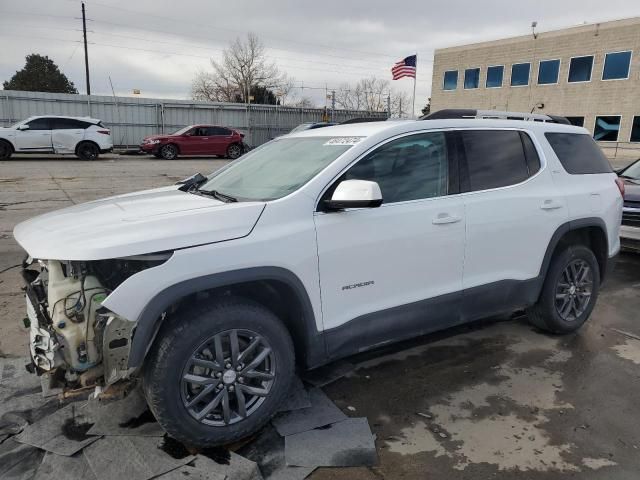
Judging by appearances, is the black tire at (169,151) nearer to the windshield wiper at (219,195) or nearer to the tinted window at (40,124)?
the tinted window at (40,124)

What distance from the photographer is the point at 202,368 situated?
264 cm

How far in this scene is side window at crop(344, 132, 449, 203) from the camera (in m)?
3.17

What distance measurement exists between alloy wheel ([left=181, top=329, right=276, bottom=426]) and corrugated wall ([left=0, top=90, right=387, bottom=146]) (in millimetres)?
25463

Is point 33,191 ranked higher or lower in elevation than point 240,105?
lower

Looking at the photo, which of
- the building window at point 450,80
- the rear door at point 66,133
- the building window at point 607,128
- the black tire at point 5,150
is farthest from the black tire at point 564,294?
the building window at point 450,80

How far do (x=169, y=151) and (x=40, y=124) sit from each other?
515 centimetres

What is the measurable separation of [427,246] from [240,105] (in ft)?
93.4

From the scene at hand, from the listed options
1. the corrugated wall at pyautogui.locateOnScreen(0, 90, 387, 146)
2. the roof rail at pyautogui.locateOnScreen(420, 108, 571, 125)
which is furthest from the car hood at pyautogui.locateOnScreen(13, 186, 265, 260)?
the corrugated wall at pyautogui.locateOnScreen(0, 90, 387, 146)

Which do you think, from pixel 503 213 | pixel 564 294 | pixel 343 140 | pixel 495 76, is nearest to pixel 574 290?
pixel 564 294

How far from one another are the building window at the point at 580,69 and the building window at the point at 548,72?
884mm

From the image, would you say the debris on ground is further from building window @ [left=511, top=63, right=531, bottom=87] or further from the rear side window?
building window @ [left=511, top=63, right=531, bottom=87]

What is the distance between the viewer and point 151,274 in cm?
238

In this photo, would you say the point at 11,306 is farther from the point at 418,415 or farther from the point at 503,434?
the point at 503,434

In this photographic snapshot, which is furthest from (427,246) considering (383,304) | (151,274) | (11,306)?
(11,306)
